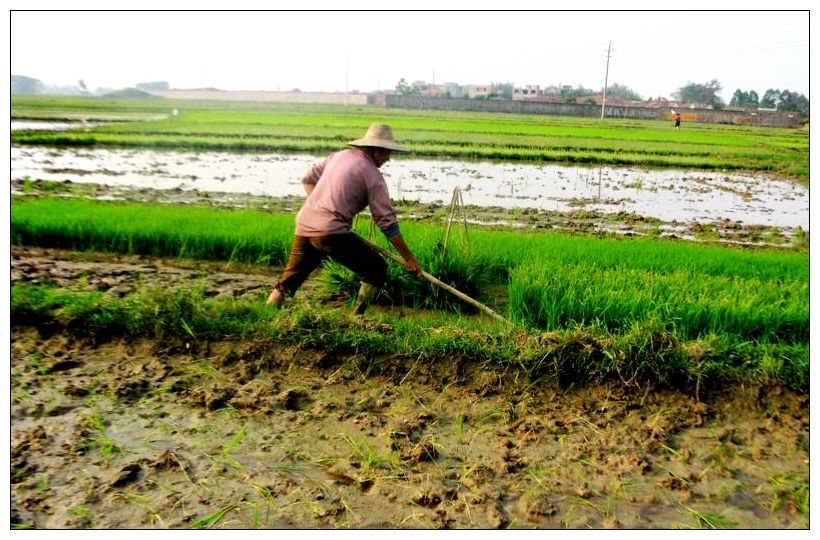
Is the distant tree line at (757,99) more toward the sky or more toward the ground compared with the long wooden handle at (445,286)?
more toward the sky

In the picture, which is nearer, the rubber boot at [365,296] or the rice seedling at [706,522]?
the rice seedling at [706,522]

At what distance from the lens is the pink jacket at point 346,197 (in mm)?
3602

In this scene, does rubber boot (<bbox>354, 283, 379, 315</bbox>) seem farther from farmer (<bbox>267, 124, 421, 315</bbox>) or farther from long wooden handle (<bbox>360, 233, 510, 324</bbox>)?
long wooden handle (<bbox>360, 233, 510, 324</bbox>)

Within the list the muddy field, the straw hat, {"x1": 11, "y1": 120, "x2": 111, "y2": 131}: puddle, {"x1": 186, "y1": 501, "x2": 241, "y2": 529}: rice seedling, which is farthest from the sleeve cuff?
{"x1": 11, "y1": 120, "x2": 111, "y2": 131}: puddle

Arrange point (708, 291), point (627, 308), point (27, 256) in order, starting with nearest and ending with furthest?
point (627, 308), point (708, 291), point (27, 256)

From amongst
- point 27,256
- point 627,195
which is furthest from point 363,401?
point 627,195

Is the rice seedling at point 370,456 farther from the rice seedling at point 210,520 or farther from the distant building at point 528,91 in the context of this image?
the distant building at point 528,91

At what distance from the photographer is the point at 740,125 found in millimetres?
31172

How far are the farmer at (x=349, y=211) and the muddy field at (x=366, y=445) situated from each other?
653mm

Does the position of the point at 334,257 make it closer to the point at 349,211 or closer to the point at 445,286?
the point at 349,211

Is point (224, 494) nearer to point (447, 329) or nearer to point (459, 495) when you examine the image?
point (459, 495)

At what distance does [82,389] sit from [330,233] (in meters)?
1.54

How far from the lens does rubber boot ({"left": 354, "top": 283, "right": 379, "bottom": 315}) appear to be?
4059 millimetres

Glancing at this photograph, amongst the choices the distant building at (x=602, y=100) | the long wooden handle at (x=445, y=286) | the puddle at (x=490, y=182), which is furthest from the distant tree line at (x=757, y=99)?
the long wooden handle at (x=445, y=286)
